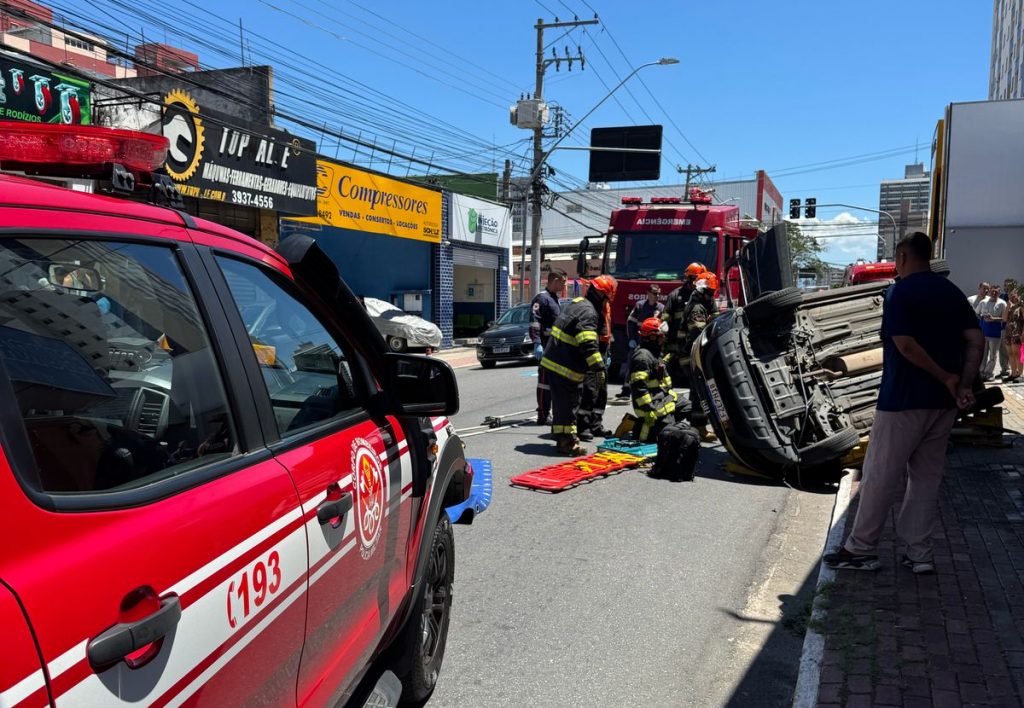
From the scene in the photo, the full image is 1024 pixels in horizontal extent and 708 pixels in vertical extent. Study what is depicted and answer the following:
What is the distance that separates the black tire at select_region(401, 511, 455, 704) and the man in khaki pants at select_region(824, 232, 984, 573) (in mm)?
2427

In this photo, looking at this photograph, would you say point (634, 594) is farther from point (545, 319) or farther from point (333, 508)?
point (545, 319)

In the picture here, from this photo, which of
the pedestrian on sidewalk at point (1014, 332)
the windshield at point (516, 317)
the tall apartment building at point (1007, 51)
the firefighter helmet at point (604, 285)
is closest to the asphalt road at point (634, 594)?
the firefighter helmet at point (604, 285)

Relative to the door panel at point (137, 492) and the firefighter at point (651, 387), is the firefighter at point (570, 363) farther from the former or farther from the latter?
the door panel at point (137, 492)

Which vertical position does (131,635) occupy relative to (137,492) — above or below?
below

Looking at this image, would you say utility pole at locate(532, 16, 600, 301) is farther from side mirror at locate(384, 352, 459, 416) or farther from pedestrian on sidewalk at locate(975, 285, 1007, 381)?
side mirror at locate(384, 352, 459, 416)

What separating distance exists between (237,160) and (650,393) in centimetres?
1144

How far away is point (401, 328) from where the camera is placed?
20109 millimetres

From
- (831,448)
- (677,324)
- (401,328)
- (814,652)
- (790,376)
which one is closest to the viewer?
(814,652)

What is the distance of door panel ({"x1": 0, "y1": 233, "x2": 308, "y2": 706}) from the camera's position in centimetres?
129

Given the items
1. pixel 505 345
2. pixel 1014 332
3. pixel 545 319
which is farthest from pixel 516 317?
pixel 1014 332

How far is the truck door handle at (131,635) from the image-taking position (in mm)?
1287

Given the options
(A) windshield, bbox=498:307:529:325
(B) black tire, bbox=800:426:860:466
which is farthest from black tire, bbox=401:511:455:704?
(A) windshield, bbox=498:307:529:325

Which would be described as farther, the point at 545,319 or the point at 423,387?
the point at 545,319

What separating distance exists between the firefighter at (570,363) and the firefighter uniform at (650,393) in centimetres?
38
